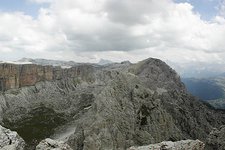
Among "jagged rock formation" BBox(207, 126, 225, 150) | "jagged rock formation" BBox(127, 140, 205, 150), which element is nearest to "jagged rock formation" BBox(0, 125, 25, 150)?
"jagged rock formation" BBox(127, 140, 205, 150)

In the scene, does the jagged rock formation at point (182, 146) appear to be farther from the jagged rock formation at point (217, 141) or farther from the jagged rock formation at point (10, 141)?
the jagged rock formation at point (10, 141)

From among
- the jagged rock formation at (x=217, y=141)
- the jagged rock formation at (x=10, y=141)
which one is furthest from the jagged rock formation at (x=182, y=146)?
the jagged rock formation at (x=10, y=141)

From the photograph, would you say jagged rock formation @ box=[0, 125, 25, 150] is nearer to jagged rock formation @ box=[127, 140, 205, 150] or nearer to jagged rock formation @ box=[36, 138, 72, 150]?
jagged rock formation @ box=[36, 138, 72, 150]

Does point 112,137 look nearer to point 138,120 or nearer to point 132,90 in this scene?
point 138,120

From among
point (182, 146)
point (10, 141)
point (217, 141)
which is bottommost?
point (217, 141)

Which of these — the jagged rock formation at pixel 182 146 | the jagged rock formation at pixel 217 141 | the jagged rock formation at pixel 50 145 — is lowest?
the jagged rock formation at pixel 217 141

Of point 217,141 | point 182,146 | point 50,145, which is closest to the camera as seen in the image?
point 50,145

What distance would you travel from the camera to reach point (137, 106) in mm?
119750

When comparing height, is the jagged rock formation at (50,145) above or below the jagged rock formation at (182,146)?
above

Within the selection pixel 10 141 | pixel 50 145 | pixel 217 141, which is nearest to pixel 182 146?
pixel 217 141

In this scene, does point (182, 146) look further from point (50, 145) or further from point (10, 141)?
point (10, 141)

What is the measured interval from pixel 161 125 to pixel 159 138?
848 cm

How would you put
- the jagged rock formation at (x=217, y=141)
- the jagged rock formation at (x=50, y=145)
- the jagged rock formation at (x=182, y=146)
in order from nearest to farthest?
1. the jagged rock formation at (x=50, y=145)
2. the jagged rock formation at (x=182, y=146)
3. the jagged rock formation at (x=217, y=141)

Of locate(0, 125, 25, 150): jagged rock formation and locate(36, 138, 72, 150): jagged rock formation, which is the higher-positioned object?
locate(0, 125, 25, 150): jagged rock formation
